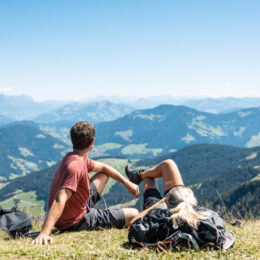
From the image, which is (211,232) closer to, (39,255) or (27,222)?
(39,255)

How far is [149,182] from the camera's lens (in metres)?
8.84

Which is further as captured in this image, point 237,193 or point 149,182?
point 237,193

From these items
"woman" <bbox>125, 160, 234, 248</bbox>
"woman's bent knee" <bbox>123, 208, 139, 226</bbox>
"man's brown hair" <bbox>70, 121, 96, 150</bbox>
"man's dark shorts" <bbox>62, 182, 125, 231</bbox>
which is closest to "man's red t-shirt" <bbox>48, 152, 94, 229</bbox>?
"man's dark shorts" <bbox>62, 182, 125, 231</bbox>

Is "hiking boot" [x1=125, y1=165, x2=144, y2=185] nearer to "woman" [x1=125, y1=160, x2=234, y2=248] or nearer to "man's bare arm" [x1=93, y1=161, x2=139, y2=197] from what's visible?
"man's bare arm" [x1=93, y1=161, x2=139, y2=197]

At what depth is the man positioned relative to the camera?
6504mm

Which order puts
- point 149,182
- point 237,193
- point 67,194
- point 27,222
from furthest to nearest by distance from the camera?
1. point 237,193
2. point 149,182
3. point 27,222
4. point 67,194

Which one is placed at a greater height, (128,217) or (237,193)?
(128,217)

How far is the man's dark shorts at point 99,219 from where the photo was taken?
27.2 ft

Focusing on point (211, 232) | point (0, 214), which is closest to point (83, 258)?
point (211, 232)

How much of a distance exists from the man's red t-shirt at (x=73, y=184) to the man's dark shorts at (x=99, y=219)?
171 mm

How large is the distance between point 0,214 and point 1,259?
3405 mm

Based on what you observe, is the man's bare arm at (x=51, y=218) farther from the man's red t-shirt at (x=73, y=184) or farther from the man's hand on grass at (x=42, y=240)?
the man's red t-shirt at (x=73, y=184)

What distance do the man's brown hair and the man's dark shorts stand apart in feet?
8.26

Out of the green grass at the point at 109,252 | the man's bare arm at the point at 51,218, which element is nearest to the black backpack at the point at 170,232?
the green grass at the point at 109,252
